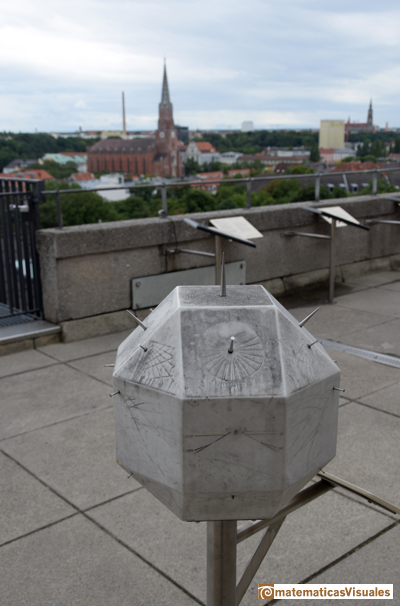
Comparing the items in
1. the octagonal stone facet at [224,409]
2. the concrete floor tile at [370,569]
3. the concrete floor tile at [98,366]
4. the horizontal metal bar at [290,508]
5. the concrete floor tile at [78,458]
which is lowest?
the concrete floor tile at [98,366]

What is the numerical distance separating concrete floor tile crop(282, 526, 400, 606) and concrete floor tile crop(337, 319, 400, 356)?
328 cm

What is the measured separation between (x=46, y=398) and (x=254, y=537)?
249cm

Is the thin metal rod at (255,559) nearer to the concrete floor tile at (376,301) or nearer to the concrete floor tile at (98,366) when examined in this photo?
the concrete floor tile at (98,366)

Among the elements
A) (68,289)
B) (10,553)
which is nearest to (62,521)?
(10,553)

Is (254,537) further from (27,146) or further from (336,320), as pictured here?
(27,146)

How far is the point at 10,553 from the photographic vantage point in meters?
2.97

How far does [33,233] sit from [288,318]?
518cm

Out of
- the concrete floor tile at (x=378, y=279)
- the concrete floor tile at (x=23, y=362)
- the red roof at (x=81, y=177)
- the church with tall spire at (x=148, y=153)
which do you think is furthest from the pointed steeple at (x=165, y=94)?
the concrete floor tile at (x=23, y=362)

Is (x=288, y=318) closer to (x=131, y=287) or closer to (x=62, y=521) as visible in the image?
(x=62, y=521)

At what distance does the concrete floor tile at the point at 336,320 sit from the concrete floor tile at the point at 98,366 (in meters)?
2.40

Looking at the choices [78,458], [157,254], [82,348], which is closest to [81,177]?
[157,254]

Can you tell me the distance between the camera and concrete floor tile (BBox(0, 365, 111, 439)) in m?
4.52

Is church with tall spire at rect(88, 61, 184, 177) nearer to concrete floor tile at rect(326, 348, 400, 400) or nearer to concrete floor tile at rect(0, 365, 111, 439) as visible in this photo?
concrete floor tile at rect(326, 348, 400, 400)

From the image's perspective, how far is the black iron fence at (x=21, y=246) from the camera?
20.7ft
